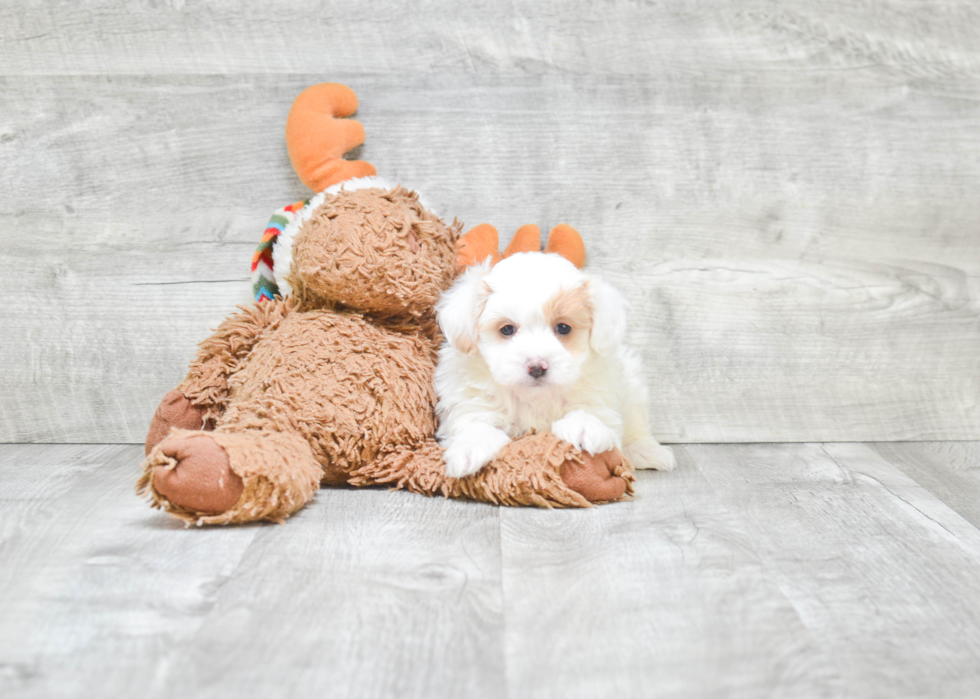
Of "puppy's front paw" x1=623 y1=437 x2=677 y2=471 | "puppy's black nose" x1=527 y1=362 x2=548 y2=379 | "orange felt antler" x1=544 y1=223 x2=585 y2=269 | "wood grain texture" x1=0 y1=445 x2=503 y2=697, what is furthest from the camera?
"orange felt antler" x1=544 y1=223 x2=585 y2=269

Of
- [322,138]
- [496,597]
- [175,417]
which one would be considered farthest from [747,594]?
[322,138]

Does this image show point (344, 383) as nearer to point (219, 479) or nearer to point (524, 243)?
point (219, 479)

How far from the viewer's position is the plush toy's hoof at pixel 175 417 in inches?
57.4

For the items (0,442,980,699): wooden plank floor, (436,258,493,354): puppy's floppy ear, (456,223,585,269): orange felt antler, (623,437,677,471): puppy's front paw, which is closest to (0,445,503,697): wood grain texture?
(0,442,980,699): wooden plank floor

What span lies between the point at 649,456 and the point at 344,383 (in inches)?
23.4

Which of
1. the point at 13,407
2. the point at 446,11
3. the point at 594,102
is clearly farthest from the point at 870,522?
the point at 13,407

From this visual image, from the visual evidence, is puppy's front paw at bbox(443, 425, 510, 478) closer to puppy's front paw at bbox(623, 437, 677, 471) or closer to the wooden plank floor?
the wooden plank floor

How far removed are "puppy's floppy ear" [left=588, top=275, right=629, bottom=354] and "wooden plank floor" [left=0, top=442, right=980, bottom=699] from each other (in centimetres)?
27

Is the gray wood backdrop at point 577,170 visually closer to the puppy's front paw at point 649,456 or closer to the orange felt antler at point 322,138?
the orange felt antler at point 322,138

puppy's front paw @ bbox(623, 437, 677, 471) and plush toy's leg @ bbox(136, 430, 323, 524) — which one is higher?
plush toy's leg @ bbox(136, 430, 323, 524)

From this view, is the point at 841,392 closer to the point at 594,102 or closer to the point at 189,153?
the point at 594,102

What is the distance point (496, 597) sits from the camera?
0.98 m

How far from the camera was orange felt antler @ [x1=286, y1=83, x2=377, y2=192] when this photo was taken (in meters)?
1.61

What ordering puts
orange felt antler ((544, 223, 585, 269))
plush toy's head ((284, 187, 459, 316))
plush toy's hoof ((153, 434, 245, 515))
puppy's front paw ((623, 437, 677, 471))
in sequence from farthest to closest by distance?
orange felt antler ((544, 223, 585, 269)) → puppy's front paw ((623, 437, 677, 471)) → plush toy's head ((284, 187, 459, 316)) → plush toy's hoof ((153, 434, 245, 515))
